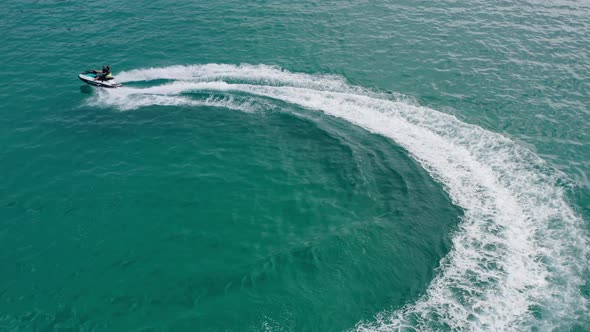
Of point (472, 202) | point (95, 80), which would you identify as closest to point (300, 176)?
point (472, 202)

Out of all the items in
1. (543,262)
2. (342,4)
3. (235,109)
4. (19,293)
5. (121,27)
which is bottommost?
(19,293)

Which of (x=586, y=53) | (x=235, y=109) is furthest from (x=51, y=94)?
(x=586, y=53)

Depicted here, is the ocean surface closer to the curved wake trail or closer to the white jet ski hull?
the curved wake trail

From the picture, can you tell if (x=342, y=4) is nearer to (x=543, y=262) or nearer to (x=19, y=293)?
(x=543, y=262)

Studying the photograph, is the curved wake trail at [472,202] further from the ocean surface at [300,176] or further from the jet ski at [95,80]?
the jet ski at [95,80]

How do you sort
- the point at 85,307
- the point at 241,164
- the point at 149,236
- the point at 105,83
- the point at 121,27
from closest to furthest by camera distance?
the point at 85,307
the point at 149,236
the point at 241,164
the point at 105,83
the point at 121,27

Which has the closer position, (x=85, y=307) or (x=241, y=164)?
(x=85, y=307)

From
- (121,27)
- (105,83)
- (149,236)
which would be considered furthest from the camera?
(121,27)
